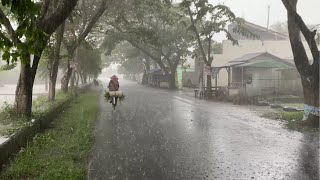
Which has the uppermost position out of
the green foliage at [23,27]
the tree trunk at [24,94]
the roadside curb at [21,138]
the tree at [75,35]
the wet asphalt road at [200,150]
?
the tree at [75,35]

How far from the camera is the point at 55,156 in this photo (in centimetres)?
774

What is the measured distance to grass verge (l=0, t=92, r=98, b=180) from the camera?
6.38 meters

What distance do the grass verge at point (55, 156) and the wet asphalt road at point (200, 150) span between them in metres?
0.33

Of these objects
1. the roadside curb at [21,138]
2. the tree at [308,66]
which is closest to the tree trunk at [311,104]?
the tree at [308,66]

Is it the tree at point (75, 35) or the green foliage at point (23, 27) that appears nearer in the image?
the green foliage at point (23, 27)

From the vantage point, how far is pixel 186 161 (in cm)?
790

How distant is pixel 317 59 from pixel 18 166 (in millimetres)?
11132

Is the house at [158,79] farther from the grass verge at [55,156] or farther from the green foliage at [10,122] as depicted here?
the grass verge at [55,156]

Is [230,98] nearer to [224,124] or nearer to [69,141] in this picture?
[224,124]

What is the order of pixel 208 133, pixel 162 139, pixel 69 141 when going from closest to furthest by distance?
pixel 69 141, pixel 162 139, pixel 208 133

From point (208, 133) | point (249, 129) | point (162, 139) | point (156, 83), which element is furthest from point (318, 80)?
point (156, 83)

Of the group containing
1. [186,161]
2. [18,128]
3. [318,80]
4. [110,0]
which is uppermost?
[110,0]

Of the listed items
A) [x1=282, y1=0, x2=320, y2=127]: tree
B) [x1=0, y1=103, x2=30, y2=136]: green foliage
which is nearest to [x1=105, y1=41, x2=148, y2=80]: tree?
[x1=282, y1=0, x2=320, y2=127]: tree

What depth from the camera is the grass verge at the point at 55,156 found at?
6375 millimetres
